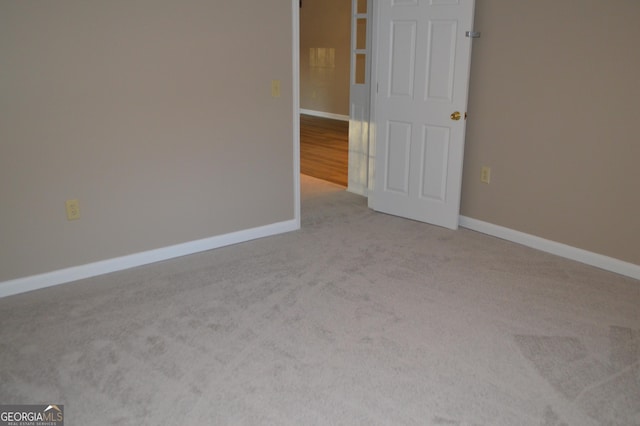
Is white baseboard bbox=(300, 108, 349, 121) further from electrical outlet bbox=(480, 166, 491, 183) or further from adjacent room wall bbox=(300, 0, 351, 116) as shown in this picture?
electrical outlet bbox=(480, 166, 491, 183)

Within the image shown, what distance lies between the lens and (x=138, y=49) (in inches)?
135

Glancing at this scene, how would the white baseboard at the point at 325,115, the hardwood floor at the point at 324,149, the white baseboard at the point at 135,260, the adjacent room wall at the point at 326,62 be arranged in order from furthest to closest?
1. the white baseboard at the point at 325,115
2. the adjacent room wall at the point at 326,62
3. the hardwood floor at the point at 324,149
4. the white baseboard at the point at 135,260

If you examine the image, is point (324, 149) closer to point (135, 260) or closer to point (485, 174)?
point (485, 174)

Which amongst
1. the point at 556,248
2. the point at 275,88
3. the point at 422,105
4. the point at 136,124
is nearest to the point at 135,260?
the point at 136,124

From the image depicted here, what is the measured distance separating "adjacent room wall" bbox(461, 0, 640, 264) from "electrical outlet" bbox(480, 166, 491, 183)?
37mm

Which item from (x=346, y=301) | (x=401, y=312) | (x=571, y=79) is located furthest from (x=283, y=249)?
(x=571, y=79)

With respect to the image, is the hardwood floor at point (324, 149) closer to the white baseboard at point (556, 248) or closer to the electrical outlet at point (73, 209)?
the white baseboard at point (556, 248)

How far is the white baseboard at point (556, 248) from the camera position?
355cm

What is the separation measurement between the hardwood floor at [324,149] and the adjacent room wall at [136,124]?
2026mm

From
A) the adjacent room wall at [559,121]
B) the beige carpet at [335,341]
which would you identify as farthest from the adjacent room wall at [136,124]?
the adjacent room wall at [559,121]

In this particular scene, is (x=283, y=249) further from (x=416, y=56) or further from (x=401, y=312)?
(x=416, y=56)

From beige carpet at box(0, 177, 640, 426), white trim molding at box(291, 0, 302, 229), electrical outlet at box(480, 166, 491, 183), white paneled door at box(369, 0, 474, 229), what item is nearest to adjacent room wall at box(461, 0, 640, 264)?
Result: electrical outlet at box(480, 166, 491, 183)

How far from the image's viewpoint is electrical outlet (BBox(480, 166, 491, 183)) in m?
4.24

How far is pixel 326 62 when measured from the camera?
400 inches
